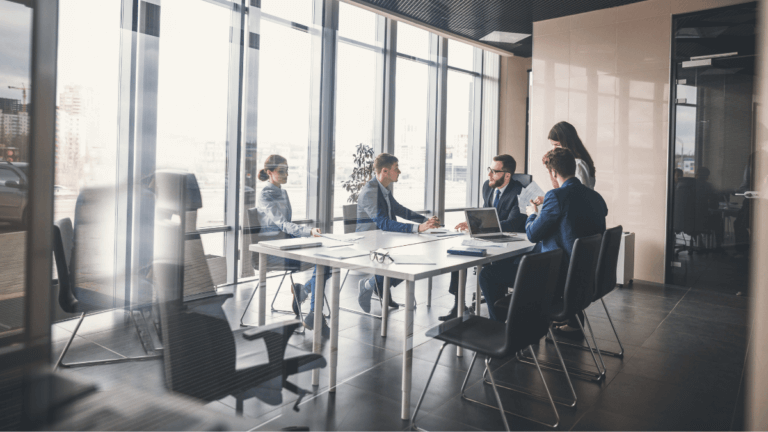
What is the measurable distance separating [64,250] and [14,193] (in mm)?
166

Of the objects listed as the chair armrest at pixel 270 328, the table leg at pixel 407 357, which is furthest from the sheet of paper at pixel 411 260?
the chair armrest at pixel 270 328

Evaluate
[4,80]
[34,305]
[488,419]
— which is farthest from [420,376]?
[4,80]

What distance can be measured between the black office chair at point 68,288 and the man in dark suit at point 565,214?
9.07ft

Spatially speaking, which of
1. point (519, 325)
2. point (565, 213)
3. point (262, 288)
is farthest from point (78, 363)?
point (565, 213)

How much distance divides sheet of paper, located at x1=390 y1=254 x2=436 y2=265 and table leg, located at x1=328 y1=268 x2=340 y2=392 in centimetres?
55

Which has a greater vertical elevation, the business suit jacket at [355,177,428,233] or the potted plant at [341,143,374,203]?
the potted plant at [341,143,374,203]

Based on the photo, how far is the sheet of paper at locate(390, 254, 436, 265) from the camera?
2.79 metres

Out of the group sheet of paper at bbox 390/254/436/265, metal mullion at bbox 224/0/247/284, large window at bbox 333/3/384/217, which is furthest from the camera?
large window at bbox 333/3/384/217

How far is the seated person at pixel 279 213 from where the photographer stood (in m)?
1.61

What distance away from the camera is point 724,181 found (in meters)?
5.75

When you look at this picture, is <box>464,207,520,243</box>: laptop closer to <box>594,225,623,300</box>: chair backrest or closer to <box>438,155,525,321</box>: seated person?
<box>438,155,525,321</box>: seated person

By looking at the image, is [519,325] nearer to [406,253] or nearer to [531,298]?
[531,298]

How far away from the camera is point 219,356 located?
5.15 ft

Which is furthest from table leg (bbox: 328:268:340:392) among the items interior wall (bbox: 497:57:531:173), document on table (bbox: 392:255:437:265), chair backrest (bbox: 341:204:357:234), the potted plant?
interior wall (bbox: 497:57:531:173)
